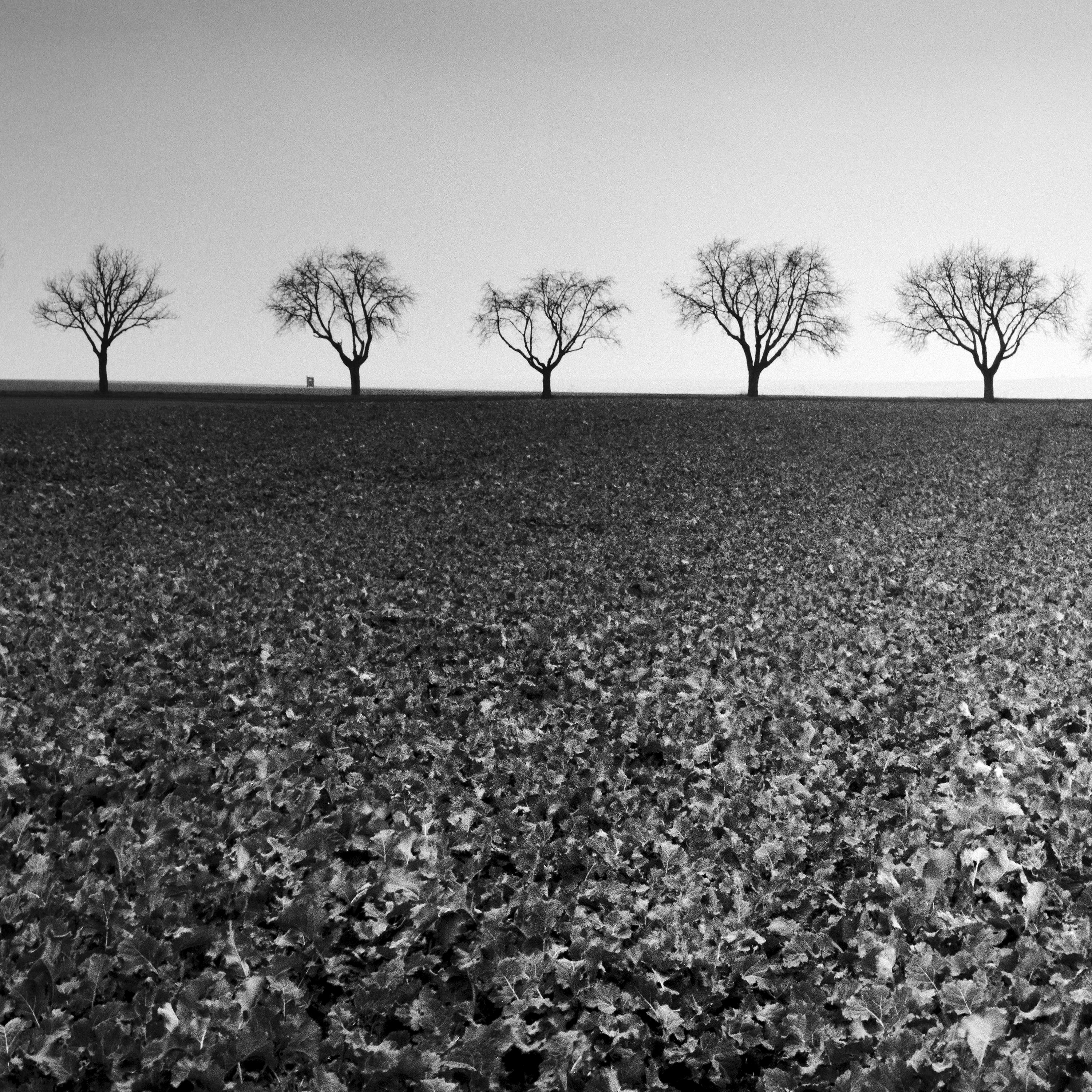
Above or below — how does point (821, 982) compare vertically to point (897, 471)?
below

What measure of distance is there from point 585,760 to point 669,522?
958 cm

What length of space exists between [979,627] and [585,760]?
4587 mm

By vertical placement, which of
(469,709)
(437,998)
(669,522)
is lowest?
(437,998)

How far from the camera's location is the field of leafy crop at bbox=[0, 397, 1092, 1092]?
10.1 ft

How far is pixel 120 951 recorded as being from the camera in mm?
3359

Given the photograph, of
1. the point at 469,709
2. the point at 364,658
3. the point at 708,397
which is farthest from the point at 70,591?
the point at 708,397

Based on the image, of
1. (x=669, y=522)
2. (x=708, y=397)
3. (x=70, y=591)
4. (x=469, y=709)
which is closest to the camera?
(x=469, y=709)

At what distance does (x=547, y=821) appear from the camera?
4.50m

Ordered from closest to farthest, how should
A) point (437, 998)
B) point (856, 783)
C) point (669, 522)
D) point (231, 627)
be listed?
point (437, 998) → point (856, 783) → point (231, 627) → point (669, 522)

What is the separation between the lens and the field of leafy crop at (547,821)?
3.07m

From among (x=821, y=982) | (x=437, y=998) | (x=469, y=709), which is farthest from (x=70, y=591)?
(x=821, y=982)

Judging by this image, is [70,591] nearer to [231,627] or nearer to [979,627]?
→ [231,627]

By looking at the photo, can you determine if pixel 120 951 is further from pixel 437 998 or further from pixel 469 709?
pixel 469 709

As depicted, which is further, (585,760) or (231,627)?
(231,627)
